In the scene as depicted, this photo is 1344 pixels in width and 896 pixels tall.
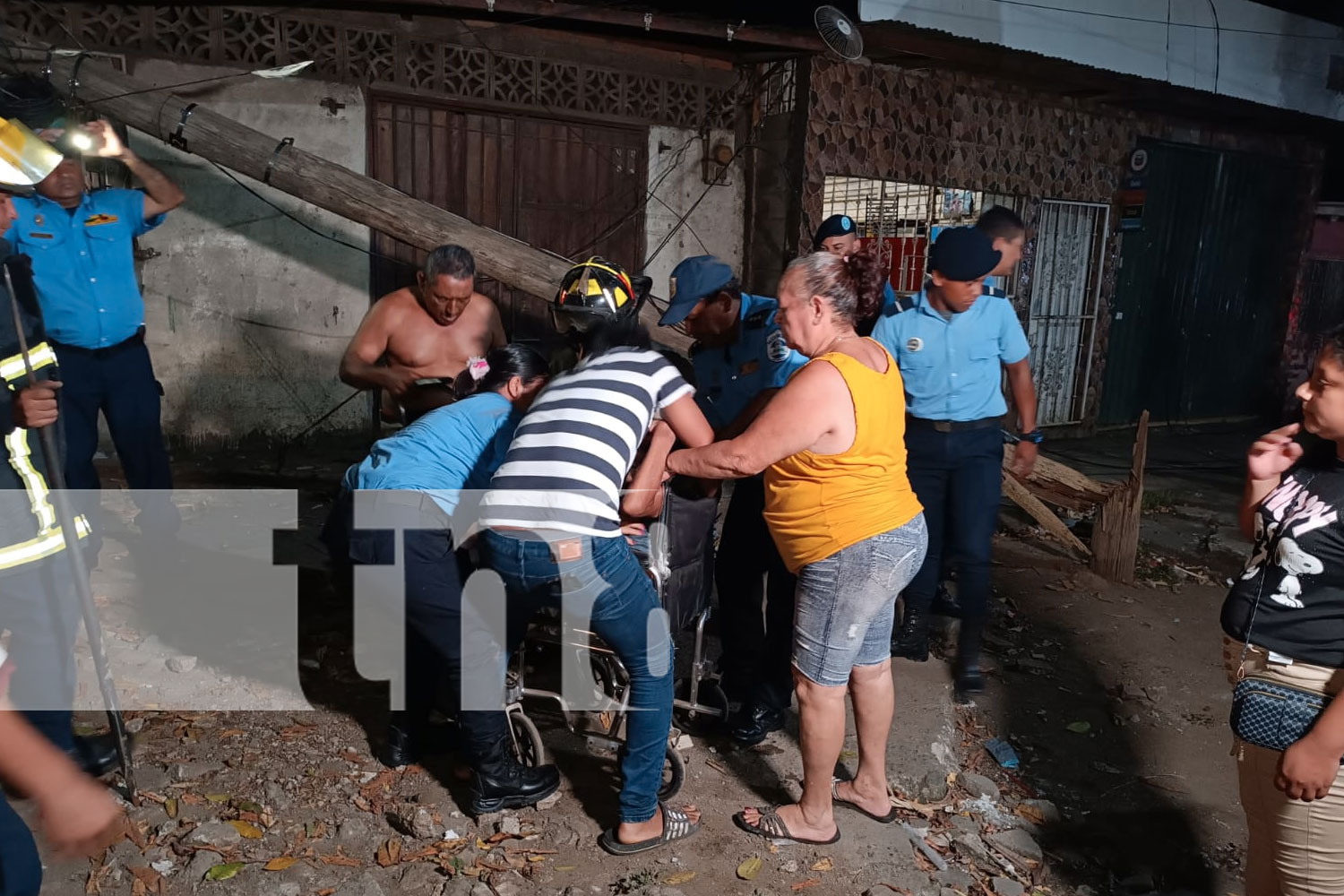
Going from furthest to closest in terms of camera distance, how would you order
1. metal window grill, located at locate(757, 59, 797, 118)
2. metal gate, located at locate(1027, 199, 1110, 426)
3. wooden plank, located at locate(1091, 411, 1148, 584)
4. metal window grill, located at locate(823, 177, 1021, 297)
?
metal gate, located at locate(1027, 199, 1110, 426), metal window grill, located at locate(823, 177, 1021, 297), metal window grill, located at locate(757, 59, 797, 118), wooden plank, located at locate(1091, 411, 1148, 584)

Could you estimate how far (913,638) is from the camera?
4574 millimetres

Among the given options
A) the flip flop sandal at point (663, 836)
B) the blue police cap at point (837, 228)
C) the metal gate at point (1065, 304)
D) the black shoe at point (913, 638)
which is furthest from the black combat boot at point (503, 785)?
the metal gate at point (1065, 304)

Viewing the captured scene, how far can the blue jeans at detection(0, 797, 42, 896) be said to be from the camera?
193cm

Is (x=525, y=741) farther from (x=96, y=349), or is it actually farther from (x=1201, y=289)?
(x=1201, y=289)

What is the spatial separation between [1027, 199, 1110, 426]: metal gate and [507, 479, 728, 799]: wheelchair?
7520 mm

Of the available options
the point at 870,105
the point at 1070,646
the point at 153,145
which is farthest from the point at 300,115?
the point at 1070,646

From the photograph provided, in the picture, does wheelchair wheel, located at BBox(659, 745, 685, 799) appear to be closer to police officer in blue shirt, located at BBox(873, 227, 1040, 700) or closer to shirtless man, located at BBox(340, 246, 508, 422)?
police officer in blue shirt, located at BBox(873, 227, 1040, 700)

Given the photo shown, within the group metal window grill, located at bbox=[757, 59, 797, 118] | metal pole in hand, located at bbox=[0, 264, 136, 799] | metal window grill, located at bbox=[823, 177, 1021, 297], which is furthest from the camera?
metal window grill, located at bbox=[823, 177, 1021, 297]

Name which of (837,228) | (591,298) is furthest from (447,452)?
(837,228)

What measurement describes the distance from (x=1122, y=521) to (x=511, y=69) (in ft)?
18.5

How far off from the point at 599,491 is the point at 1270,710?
174cm

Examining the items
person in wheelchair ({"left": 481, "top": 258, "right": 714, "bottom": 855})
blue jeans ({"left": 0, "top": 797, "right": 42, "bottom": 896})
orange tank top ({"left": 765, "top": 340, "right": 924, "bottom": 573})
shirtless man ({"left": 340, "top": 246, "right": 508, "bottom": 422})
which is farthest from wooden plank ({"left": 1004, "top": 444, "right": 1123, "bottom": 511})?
blue jeans ({"left": 0, "top": 797, "right": 42, "bottom": 896})

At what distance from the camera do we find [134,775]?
339cm

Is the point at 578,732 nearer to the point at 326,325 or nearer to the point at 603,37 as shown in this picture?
the point at 326,325
